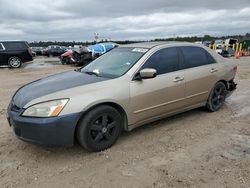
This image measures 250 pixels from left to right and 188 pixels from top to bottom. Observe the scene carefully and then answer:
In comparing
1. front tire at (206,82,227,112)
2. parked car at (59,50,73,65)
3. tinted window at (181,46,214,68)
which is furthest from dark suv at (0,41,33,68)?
front tire at (206,82,227,112)

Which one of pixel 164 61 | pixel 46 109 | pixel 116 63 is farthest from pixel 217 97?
pixel 46 109

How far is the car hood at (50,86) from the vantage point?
381 centimetres

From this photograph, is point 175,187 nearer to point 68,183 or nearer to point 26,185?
point 68,183

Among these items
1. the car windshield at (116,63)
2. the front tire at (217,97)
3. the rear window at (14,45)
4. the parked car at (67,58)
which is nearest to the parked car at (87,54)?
the parked car at (67,58)

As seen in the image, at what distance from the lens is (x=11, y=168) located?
3572mm

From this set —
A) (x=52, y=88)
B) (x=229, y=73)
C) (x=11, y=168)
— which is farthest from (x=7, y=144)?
(x=229, y=73)

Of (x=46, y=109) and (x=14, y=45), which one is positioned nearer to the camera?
(x=46, y=109)

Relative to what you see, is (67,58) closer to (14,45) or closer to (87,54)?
(87,54)

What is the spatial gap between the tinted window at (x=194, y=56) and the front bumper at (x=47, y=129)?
253cm

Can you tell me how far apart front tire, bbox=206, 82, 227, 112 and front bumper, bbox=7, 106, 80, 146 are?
3138 mm

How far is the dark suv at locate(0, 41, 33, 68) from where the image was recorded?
56.1ft

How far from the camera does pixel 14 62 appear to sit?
1750cm

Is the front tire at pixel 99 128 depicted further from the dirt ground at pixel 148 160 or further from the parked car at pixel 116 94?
the dirt ground at pixel 148 160

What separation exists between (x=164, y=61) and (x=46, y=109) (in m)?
2.23
